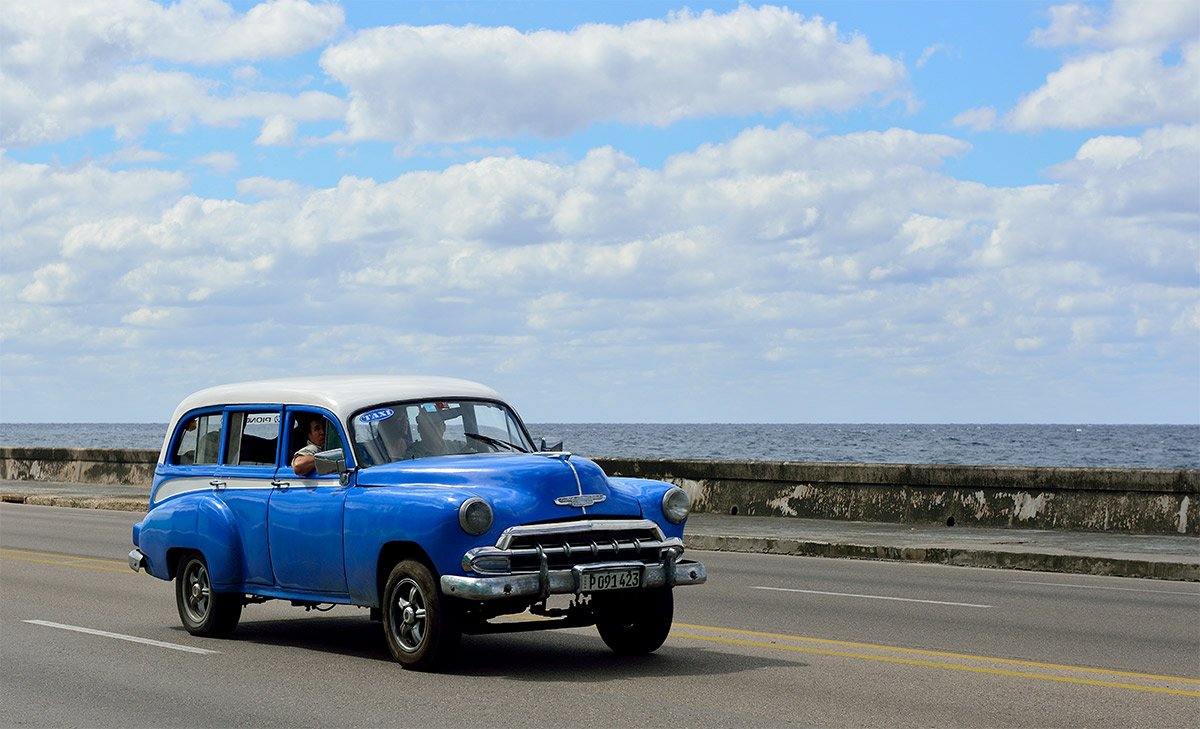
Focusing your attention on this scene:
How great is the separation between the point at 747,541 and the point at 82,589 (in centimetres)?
915

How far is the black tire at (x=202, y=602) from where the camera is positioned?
11.9m

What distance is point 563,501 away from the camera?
32.8 ft

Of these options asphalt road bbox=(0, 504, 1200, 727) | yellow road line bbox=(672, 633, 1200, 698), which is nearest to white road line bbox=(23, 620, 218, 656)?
asphalt road bbox=(0, 504, 1200, 727)

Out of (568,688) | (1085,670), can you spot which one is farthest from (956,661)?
(568,688)

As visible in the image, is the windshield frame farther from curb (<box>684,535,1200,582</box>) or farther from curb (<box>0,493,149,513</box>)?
curb (<box>0,493,149,513</box>)

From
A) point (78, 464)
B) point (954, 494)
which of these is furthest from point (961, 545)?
point (78, 464)

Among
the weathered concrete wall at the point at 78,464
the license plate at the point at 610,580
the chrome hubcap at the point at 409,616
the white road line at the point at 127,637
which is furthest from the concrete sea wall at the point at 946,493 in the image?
the weathered concrete wall at the point at 78,464

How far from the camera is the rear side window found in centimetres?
1216

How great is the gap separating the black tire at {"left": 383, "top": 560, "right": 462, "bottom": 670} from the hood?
579 millimetres

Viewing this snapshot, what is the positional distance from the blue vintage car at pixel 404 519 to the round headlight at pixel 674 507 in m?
0.01

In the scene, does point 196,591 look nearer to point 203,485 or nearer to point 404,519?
point 203,485

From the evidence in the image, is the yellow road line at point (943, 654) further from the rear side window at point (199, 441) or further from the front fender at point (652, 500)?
the rear side window at point (199, 441)

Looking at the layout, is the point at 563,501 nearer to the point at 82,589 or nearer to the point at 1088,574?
the point at 82,589

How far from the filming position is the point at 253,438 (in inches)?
463
